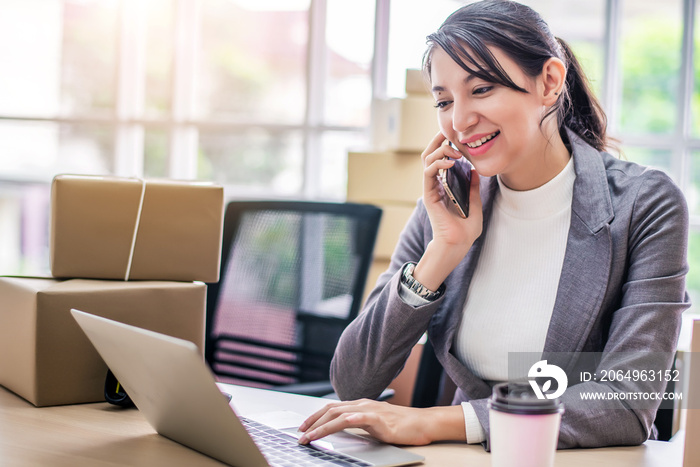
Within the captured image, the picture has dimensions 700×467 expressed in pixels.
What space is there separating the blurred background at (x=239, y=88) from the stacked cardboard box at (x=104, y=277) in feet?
8.39

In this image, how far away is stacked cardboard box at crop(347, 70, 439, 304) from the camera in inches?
103

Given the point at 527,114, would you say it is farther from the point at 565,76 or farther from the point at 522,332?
the point at 522,332

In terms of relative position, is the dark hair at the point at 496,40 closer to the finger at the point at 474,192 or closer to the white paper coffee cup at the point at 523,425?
the finger at the point at 474,192

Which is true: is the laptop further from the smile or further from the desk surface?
the smile

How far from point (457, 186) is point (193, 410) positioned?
2.28 ft

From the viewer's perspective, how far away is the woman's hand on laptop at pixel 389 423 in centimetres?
91

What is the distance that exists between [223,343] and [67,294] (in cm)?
76

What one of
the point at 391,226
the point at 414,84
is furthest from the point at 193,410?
the point at 414,84

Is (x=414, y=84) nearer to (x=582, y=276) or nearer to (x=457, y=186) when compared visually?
(x=457, y=186)

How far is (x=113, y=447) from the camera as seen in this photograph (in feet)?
2.83

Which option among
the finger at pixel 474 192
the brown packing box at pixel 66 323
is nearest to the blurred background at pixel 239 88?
the finger at pixel 474 192

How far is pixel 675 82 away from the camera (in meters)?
3.42

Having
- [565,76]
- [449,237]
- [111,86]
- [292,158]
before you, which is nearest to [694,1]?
[292,158]

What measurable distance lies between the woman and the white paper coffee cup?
0.37 m
